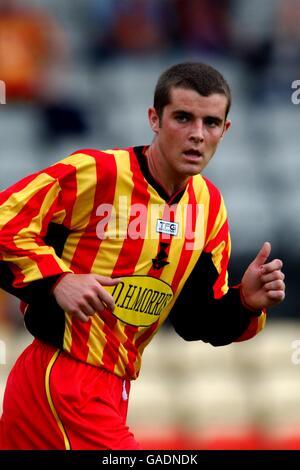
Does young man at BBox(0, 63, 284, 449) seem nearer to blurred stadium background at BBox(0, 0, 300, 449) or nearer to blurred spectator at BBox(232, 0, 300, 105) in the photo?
blurred stadium background at BBox(0, 0, 300, 449)

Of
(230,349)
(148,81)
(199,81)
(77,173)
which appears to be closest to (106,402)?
(77,173)

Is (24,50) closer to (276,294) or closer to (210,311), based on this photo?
(210,311)

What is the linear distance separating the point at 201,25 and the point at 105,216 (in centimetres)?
691

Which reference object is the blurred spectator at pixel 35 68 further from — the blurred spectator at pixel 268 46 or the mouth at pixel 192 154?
the mouth at pixel 192 154

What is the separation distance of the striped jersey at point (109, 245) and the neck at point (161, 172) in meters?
0.02

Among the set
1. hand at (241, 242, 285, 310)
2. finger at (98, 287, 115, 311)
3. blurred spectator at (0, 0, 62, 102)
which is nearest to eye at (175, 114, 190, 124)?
hand at (241, 242, 285, 310)

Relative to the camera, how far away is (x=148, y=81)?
10773mm

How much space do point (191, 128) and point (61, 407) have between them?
110cm

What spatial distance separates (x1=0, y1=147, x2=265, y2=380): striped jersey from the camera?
3826mm

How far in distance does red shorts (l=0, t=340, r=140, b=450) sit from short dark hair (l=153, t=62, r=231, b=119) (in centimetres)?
100

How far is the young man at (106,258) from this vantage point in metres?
3.85
